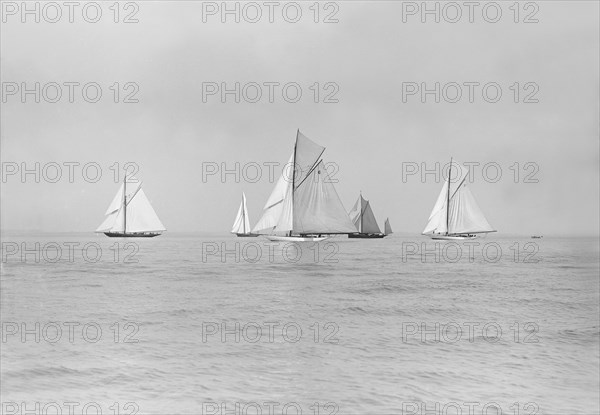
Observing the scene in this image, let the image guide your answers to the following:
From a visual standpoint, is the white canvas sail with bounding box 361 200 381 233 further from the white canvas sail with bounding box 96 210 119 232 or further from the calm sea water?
the calm sea water

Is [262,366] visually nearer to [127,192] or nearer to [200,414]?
[200,414]

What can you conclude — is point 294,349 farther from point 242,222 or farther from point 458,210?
point 242,222

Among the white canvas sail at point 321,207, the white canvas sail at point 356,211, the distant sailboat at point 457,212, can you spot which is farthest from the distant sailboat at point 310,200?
the white canvas sail at point 356,211

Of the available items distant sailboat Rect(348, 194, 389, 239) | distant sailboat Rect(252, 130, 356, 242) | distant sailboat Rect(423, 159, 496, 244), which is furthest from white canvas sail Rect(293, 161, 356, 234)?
distant sailboat Rect(348, 194, 389, 239)

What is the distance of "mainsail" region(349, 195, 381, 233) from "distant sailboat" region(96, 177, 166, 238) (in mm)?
32164

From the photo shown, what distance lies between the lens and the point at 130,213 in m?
83.1

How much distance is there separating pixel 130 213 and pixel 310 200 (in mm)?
29809

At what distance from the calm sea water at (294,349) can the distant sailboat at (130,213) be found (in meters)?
54.8

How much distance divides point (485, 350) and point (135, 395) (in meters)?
8.56

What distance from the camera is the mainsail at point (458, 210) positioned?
8056 centimetres

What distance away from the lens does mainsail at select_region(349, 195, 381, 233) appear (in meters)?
101

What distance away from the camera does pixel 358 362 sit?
13.6 meters

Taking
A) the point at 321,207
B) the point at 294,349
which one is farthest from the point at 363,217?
the point at 294,349

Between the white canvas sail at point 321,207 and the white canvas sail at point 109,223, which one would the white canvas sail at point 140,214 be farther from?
the white canvas sail at point 321,207
